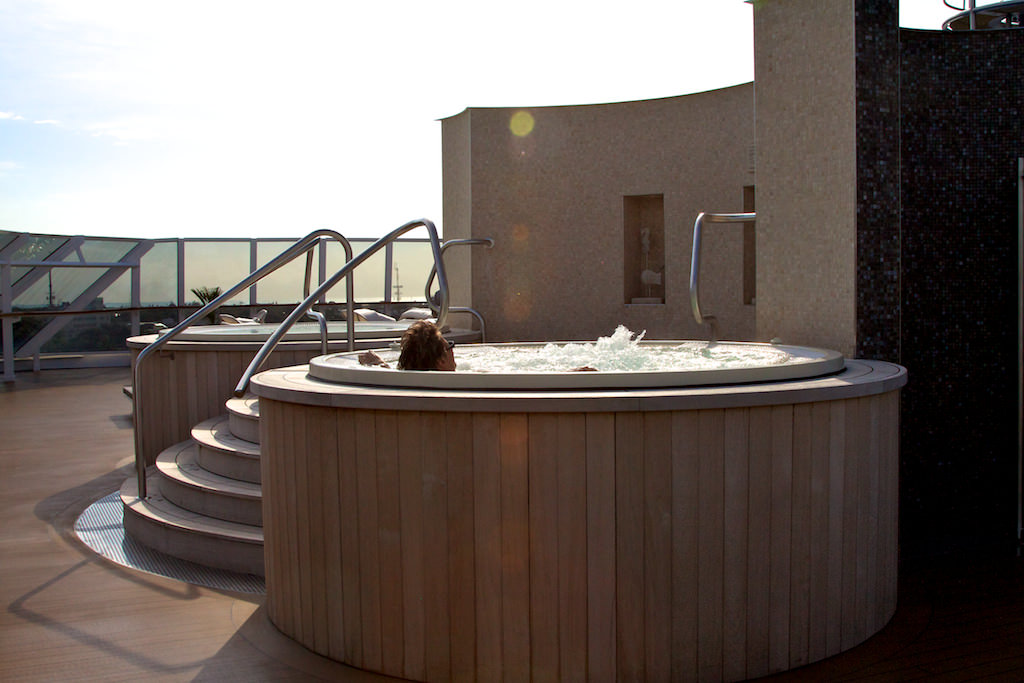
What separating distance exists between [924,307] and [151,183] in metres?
13.7

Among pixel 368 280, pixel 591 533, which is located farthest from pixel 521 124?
pixel 368 280

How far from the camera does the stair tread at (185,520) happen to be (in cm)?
331

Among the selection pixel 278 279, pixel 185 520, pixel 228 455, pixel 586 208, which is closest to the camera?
pixel 185 520

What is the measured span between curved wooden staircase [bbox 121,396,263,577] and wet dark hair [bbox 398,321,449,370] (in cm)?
106

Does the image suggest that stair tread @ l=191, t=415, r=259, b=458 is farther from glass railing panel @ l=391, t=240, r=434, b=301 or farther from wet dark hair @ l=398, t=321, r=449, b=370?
glass railing panel @ l=391, t=240, r=434, b=301

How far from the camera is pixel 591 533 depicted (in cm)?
208

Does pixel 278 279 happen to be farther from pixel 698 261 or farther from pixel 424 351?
pixel 424 351

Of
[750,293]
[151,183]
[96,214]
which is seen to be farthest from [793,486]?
[96,214]

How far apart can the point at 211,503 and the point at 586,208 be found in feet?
13.3

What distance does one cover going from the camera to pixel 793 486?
219 centimetres

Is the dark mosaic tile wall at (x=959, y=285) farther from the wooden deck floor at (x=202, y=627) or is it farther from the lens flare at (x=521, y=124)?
the lens flare at (x=521, y=124)

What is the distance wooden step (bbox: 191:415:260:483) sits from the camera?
12.0ft

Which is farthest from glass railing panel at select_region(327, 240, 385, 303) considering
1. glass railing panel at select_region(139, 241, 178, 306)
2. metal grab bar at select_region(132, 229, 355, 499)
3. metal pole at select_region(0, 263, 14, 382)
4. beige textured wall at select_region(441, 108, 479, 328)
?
metal grab bar at select_region(132, 229, 355, 499)

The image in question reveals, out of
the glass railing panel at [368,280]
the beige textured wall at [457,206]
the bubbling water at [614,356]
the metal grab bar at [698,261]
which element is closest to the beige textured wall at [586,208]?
the beige textured wall at [457,206]
